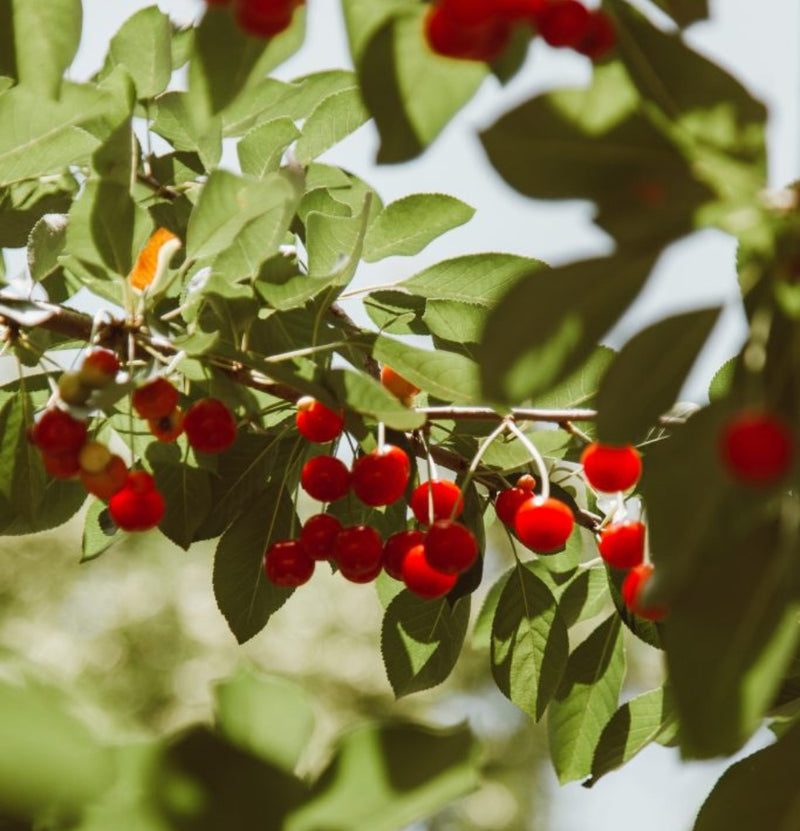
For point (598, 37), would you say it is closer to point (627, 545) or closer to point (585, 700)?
point (627, 545)

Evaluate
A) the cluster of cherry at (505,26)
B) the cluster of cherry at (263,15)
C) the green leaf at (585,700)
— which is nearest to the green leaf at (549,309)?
the cluster of cherry at (505,26)

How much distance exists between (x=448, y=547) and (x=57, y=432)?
20.3 inches

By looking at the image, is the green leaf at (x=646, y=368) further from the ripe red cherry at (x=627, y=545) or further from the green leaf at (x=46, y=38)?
the green leaf at (x=46, y=38)

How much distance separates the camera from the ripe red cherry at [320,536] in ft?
5.64

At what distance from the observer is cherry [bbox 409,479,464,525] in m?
1.63

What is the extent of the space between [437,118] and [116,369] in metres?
0.56

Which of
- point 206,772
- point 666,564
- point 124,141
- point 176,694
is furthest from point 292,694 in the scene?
point 176,694

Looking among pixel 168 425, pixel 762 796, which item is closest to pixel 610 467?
pixel 762 796

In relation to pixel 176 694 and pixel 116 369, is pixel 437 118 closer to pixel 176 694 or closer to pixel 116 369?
pixel 116 369

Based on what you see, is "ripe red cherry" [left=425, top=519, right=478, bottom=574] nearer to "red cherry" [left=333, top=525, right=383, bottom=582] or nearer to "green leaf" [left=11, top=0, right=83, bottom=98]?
"red cherry" [left=333, top=525, right=383, bottom=582]

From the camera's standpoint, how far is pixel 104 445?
1.50m

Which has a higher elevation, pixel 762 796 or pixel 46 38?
pixel 46 38

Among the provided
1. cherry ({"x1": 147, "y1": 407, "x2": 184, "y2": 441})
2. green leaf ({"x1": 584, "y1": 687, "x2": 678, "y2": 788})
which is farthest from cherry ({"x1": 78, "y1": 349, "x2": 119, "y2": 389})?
green leaf ({"x1": 584, "y1": 687, "x2": 678, "y2": 788})

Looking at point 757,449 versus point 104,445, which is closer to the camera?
point 757,449
